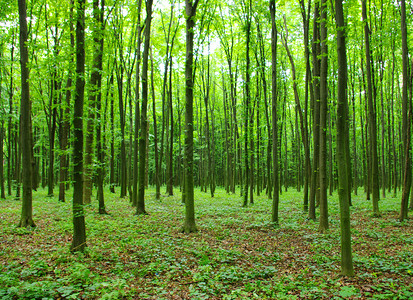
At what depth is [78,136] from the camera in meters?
5.65

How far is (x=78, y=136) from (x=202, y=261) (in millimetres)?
4032

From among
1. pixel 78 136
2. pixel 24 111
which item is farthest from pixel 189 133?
pixel 24 111

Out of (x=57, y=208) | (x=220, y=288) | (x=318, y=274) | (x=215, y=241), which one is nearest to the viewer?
(x=220, y=288)

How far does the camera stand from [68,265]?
16.8 ft

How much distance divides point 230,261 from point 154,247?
2090 millimetres

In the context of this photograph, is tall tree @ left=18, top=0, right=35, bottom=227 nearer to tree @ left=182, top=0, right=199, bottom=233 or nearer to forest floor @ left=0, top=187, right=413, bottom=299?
forest floor @ left=0, top=187, right=413, bottom=299

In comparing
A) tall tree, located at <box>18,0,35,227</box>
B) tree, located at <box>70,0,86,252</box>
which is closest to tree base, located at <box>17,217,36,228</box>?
tall tree, located at <box>18,0,35,227</box>

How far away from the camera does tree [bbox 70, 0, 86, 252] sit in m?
5.61

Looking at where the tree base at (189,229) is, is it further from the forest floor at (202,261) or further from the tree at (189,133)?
the forest floor at (202,261)

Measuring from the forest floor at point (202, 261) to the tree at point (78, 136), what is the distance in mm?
296


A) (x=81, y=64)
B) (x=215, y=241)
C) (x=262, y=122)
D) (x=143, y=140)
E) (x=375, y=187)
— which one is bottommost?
(x=215, y=241)

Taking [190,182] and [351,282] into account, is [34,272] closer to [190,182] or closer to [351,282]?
[190,182]

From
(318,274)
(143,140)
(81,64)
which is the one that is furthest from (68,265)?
(143,140)

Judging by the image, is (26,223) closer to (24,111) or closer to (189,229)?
(24,111)
